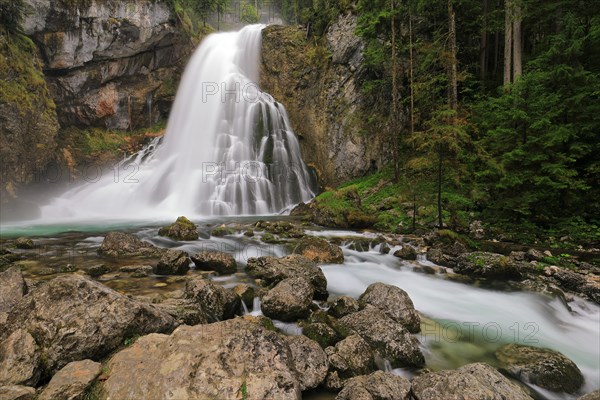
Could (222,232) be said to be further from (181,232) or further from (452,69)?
(452,69)

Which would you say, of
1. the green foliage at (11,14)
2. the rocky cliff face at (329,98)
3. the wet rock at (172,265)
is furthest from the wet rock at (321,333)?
the green foliage at (11,14)

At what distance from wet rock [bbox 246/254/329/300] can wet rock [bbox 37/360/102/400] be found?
4.04 m

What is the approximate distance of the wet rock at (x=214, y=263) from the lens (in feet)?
25.8

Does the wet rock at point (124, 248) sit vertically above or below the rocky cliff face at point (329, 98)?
below

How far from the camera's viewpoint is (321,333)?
15.8ft

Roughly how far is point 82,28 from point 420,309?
28229mm

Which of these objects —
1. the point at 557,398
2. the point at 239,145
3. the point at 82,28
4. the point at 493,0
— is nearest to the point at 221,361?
the point at 557,398

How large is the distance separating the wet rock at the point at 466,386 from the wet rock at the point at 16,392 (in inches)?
152

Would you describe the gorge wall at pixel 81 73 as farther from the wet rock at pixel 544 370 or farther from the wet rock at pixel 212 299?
the wet rock at pixel 544 370

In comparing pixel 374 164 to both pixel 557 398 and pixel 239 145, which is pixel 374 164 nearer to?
pixel 239 145

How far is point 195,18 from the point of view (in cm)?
4209

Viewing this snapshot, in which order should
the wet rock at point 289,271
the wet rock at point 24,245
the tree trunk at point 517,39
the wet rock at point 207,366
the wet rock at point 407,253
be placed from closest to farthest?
the wet rock at point 207,366 → the wet rock at point 289,271 → the wet rock at point 407,253 → the wet rock at point 24,245 → the tree trunk at point 517,39

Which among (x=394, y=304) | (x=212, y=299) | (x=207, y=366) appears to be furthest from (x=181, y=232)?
(x=207, y=366)

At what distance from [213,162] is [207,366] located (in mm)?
21130
